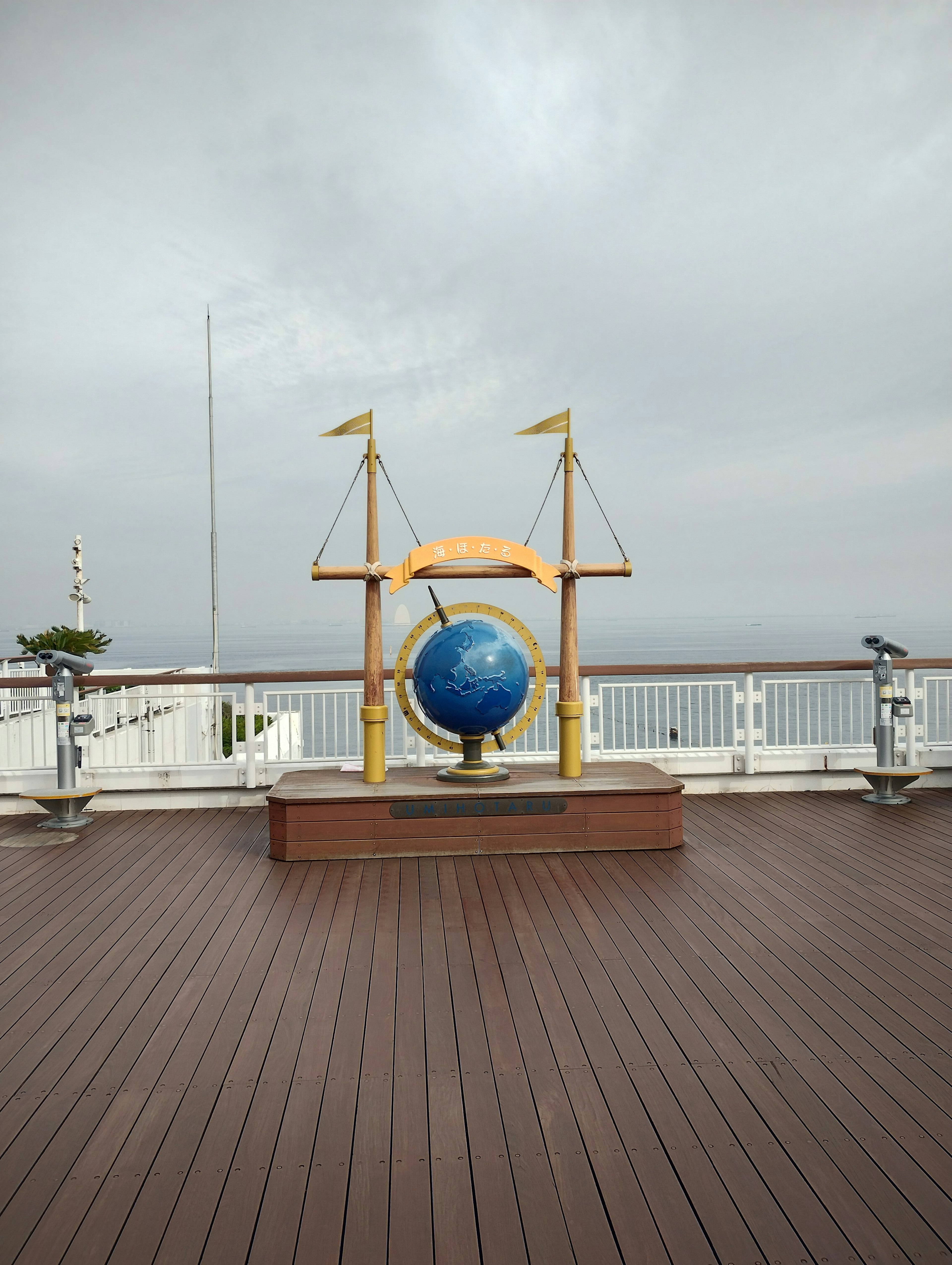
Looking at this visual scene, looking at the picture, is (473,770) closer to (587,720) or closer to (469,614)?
(469,614)

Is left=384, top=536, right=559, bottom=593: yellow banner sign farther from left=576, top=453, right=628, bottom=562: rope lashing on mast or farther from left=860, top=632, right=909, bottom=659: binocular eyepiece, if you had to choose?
left=860, top=632, right=909, bottom=659: binocular eyepiece

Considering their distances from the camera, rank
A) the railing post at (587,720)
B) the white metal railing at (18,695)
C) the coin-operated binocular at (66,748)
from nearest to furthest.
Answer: the coin-operated binocular at (66,748) < the white metal railing at (18,695) < the railing post at (587,720)

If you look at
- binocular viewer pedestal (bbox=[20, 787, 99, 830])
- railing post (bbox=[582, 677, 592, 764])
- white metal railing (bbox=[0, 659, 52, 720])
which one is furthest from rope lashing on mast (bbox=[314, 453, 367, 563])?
white metal railing (bbox=[0, 659, 52, 720])

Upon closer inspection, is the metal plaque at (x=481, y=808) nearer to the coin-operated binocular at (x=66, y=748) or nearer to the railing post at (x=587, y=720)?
the railing post at (x=587, y=720)

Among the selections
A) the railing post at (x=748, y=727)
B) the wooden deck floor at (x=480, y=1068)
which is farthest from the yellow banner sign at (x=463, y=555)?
the railing post at (x=748, y=727)

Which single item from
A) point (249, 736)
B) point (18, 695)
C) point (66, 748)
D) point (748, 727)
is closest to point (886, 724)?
point (748, 727)

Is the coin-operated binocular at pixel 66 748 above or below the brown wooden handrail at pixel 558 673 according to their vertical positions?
below

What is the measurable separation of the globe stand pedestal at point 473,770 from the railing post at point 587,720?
150 cm

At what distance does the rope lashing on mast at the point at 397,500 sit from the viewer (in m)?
5.30

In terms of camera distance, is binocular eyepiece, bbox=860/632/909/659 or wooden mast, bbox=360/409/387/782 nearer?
wooden mast, bbox=360/409/387/782

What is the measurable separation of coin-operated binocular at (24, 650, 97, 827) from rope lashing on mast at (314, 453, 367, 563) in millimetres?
2699

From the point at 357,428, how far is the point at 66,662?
11.3 ft

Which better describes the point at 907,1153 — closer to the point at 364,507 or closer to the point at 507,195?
the point at 364,507

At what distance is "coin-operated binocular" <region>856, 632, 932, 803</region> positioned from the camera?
22.5 ft
